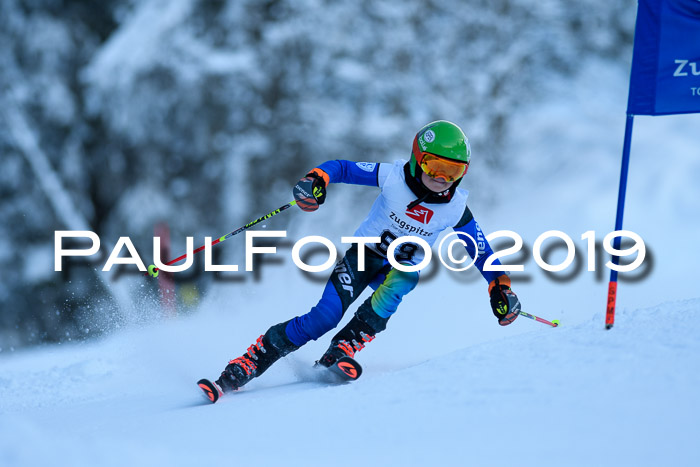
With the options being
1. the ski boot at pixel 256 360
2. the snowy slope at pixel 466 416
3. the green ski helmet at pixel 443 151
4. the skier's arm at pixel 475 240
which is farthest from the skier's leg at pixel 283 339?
the green ski helmet at pixel 443 151

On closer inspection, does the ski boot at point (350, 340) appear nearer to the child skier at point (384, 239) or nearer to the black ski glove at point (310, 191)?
the child skier at point (384, 239)

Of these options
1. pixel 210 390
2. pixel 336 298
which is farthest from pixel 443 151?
pixel 210 390

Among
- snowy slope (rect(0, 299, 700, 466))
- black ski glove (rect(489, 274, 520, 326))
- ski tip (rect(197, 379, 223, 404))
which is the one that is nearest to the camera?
snowy slope (rect(0, 299, 700, 466))

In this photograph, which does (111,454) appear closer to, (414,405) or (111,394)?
(414,405)

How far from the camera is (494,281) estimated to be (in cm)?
420

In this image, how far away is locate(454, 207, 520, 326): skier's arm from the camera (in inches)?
160

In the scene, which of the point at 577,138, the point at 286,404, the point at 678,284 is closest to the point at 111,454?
the point at 286,404

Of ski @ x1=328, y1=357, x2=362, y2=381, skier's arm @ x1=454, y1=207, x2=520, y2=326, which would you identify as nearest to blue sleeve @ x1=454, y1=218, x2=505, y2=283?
skier's arm @ x1=454, y1=207, x2=520, y2=326

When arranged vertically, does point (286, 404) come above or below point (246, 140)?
below

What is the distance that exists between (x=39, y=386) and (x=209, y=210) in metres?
8.47

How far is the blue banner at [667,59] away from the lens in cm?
382

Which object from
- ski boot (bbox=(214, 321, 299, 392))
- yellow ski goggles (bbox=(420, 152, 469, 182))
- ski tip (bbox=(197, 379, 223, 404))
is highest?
yellow ski goggles (bbox=(420, 152, 469, 182))

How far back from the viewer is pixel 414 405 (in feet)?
9.09

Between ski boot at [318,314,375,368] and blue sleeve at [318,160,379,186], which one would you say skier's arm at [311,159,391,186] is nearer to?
blue sleeve at [318,160,379,186]
